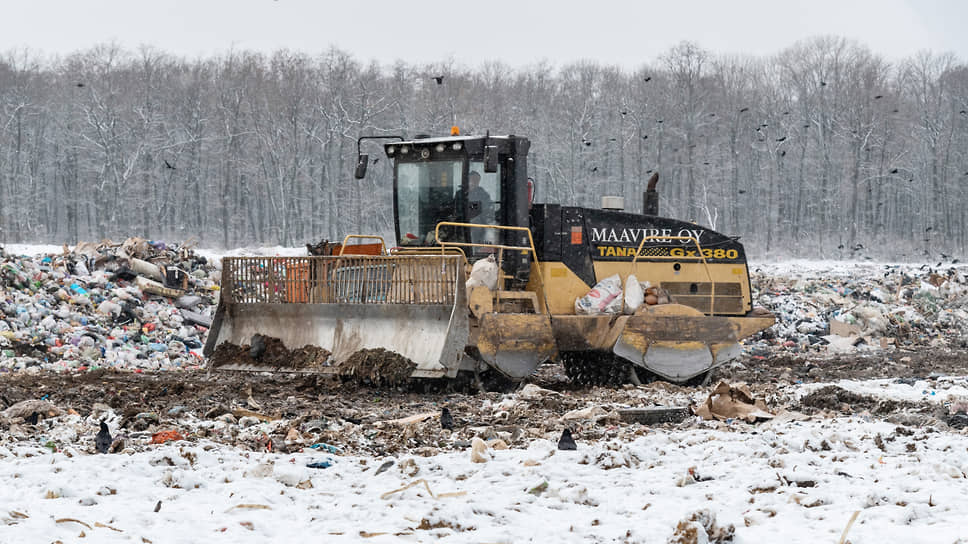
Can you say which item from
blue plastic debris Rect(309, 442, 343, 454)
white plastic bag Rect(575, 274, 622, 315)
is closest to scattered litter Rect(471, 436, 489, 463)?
blue plastic debris Rect(309, 442, 343, 454)

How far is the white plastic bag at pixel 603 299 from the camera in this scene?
10594 mm

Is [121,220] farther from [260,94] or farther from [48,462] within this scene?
[48,462]

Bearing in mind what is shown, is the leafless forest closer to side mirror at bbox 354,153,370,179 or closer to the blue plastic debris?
side mirror at bbox 354,153,370,179

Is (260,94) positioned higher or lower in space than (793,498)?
higher

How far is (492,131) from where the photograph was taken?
156 feet

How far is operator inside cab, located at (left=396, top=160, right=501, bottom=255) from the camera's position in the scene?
1045 cm

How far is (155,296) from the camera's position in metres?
17.0

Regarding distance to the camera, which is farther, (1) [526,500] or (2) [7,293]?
(2) [7,293]

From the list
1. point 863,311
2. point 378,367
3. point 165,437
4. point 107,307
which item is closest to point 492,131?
point 863,311

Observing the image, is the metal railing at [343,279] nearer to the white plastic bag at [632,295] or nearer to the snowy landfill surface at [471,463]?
the snowy landfill surface at [471,463]

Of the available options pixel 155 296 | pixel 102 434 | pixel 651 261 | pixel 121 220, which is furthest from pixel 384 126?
pixel 102 434

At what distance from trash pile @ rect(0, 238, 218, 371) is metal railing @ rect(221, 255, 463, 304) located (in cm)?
316

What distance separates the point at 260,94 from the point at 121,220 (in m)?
9.21

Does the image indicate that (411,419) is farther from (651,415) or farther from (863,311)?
(863,311)
